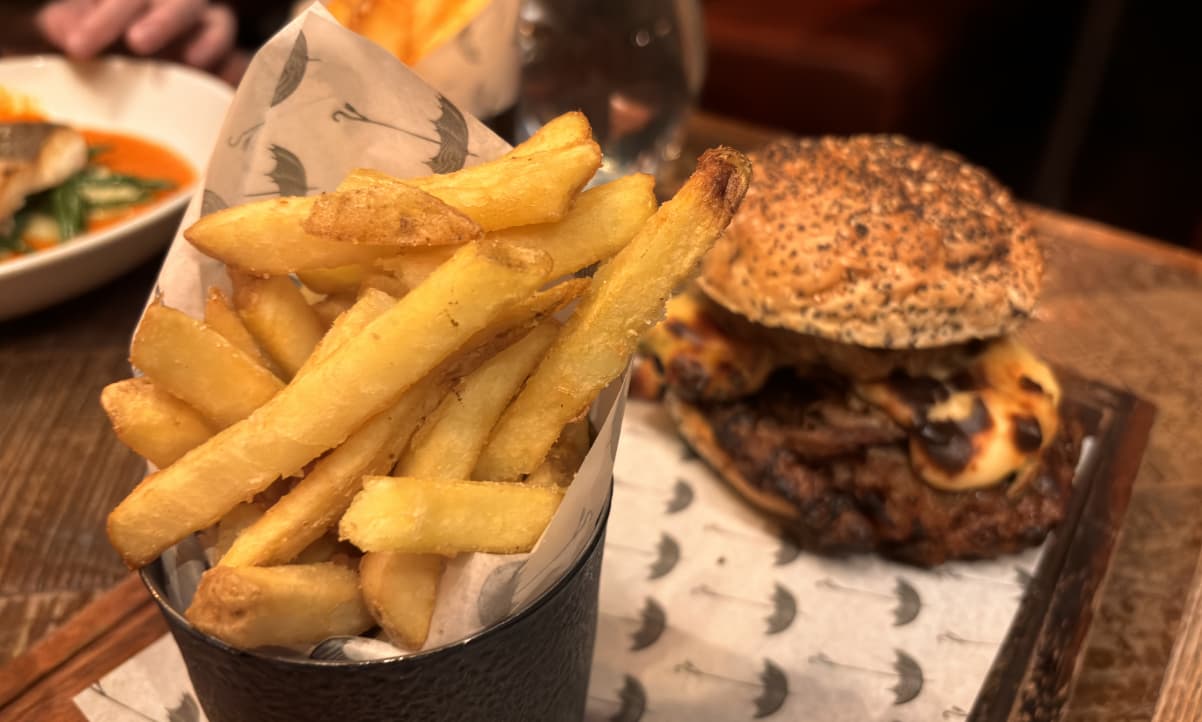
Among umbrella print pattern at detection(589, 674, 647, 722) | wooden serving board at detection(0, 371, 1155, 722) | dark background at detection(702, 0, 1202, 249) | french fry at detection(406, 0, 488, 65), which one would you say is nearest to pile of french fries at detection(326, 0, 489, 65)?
french fry at detection(406, 0, 488, 65)

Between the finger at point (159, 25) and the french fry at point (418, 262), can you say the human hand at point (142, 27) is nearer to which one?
the finger at point (159, 25)

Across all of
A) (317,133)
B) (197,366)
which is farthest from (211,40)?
(197,366)

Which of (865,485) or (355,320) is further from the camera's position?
(865,485)

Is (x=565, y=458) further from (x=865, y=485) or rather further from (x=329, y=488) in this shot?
(x=865, y=485)

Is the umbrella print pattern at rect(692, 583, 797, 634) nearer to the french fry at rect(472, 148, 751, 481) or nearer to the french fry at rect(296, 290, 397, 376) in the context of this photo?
the french fry at rect(472, 148, 751, 481)

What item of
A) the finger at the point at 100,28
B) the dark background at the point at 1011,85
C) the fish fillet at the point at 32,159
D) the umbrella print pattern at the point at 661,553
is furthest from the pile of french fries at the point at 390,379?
the dark background at the point at 1011,85

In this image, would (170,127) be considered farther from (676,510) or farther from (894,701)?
(894,701)
